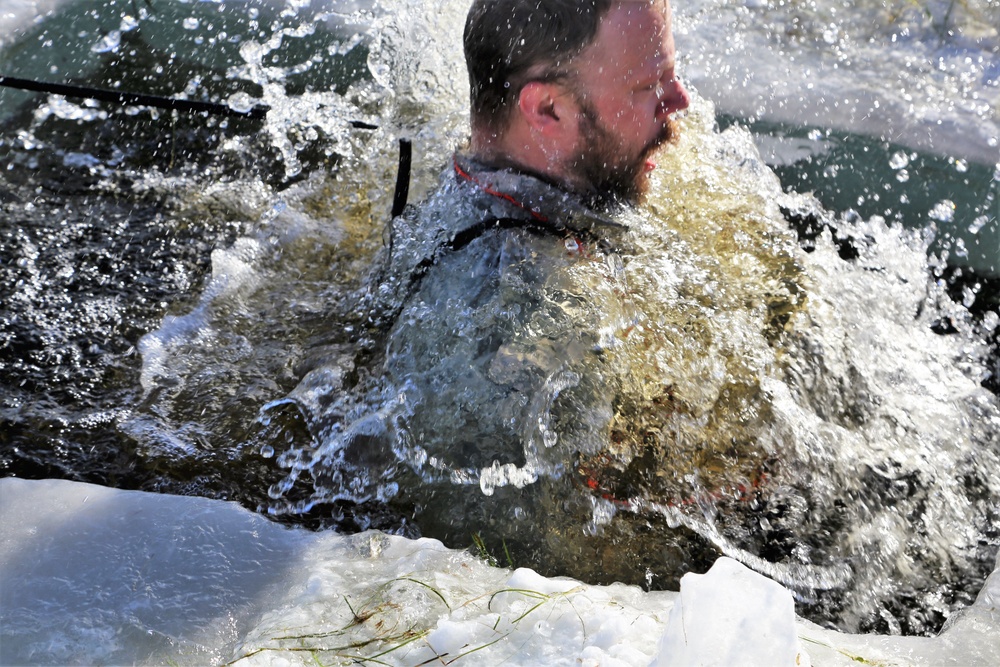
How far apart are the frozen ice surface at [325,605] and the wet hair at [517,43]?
1.22 metres

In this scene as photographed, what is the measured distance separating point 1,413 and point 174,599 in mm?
1022

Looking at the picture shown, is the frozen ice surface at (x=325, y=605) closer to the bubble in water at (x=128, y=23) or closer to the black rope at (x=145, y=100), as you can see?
the black rope at (x=145, y=100)

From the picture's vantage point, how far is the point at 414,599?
5.27 ft

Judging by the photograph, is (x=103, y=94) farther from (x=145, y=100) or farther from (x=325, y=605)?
(x=325, y=605)

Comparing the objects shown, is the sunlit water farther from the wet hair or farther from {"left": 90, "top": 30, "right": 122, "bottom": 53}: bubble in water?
the wet hair

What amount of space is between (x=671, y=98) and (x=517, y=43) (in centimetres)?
46

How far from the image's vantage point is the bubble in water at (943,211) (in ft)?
10.9

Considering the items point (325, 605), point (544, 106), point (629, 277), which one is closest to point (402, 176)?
point (544, 106)

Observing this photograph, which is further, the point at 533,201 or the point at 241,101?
the point at 241,101

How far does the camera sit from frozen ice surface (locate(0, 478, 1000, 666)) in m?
1.29

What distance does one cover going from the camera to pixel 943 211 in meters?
3.35

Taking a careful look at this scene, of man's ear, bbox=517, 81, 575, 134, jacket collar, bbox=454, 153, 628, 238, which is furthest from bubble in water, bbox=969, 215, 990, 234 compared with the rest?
man's ear, bbox=517, 81, 575, 134

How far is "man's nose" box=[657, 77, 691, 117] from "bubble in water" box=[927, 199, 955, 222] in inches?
58.2

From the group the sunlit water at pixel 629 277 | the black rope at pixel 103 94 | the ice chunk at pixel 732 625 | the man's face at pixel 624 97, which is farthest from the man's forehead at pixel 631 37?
the ice chunk at pixel 732 625
